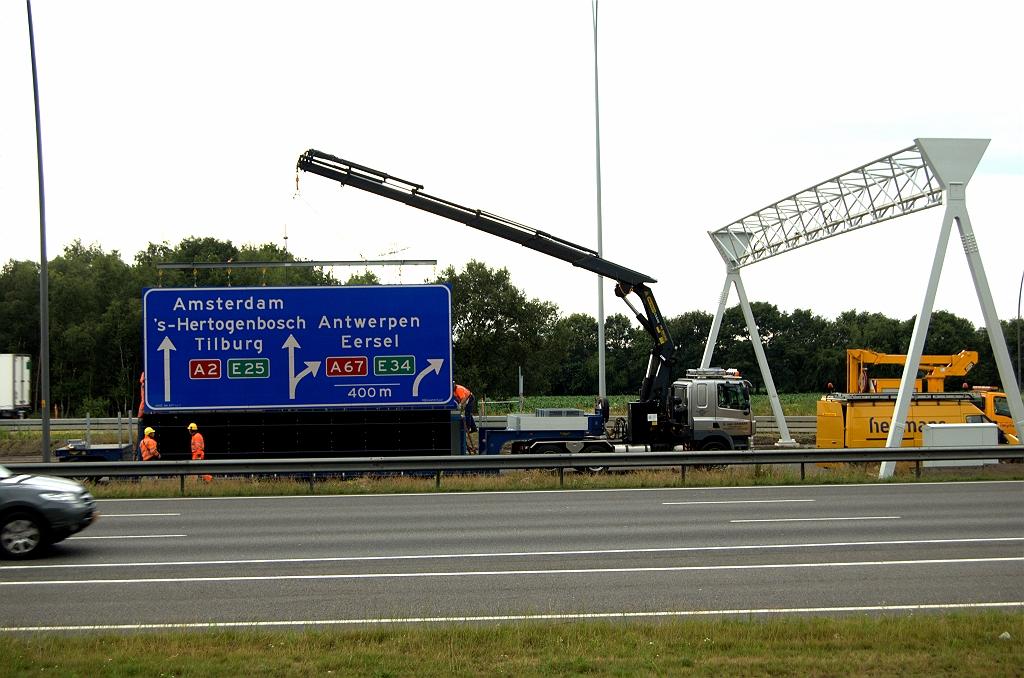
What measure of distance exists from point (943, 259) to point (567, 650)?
17129 mm

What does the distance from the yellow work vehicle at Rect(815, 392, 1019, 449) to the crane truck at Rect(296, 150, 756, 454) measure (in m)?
3.25

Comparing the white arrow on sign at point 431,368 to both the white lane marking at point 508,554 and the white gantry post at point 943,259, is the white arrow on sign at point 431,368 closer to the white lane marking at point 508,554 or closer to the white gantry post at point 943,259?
the white gantry post at point 943,259

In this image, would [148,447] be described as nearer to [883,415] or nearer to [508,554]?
[508,554]

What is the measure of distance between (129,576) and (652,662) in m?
6.70

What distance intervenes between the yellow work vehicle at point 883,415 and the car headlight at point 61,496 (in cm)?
2006

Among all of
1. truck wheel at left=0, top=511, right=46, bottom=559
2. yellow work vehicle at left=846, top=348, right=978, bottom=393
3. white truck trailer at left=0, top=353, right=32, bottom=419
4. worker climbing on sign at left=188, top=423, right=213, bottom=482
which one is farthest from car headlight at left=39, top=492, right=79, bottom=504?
white truck trailer at left=0, top=353, right=32, bottom=419

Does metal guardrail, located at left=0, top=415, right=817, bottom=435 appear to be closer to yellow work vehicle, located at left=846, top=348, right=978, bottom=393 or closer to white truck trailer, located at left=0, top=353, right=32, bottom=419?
white truck trailer, located at left=0, top=353, right=32, bottom=419

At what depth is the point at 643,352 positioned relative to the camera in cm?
8138

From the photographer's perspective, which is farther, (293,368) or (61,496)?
(293,368)

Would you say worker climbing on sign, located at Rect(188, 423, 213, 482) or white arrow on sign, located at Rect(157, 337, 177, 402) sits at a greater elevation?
white arrow on sign, located at Rect(157, 337, 177, 402)

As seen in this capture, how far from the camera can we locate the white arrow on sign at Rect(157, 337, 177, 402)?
2191cm

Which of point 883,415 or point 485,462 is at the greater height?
point 883,415

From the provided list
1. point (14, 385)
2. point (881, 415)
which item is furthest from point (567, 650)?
point (14, 385)

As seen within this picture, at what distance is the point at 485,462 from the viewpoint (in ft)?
61.9
